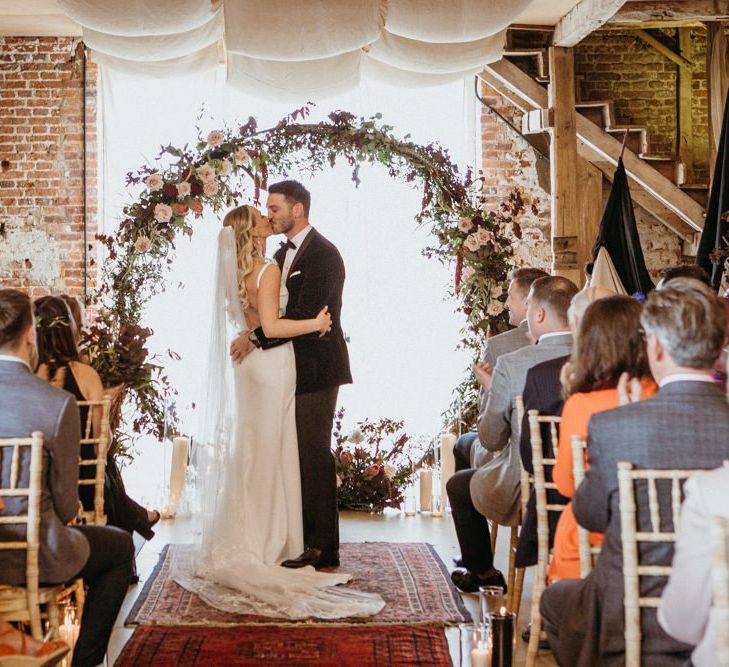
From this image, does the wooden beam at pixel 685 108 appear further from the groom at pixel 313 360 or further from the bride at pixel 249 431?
the bride at pixel 249 431

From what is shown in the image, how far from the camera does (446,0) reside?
6.48 m

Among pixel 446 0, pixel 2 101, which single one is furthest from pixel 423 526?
pixel 2 101

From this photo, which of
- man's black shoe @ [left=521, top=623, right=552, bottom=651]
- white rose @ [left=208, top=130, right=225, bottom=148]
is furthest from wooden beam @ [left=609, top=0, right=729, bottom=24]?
man's black shoe @ [left=521, top=623, right=552, bottom=651]

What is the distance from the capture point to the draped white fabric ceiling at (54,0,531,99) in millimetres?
6434

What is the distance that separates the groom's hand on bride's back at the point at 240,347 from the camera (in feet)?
16.9

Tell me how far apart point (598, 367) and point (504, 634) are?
789mm

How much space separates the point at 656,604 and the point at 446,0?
4.78m

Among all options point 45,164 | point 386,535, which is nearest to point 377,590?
point 386,535

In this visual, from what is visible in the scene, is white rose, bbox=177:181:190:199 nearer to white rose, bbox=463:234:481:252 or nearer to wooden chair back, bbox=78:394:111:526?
white rose, bbox=463:234:481:252

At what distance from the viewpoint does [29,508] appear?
10.1 ft

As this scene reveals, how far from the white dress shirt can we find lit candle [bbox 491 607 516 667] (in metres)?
2.72

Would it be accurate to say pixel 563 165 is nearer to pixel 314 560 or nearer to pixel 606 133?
pixel 606 133

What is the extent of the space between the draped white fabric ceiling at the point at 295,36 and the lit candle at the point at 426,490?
9.03 feet

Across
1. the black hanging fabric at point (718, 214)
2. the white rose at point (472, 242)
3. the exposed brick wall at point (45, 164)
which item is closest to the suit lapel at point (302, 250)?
the white rose at point (472, 242)
